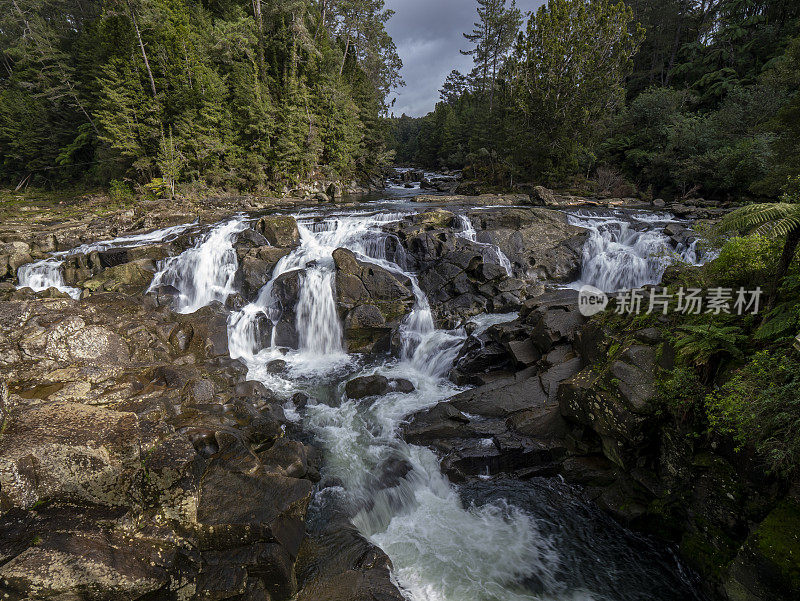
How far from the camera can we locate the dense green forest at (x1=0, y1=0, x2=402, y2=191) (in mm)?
23000

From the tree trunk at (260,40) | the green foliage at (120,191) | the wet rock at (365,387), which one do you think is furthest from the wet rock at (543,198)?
the green foliage at (120,191)

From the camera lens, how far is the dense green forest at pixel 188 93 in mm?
23000

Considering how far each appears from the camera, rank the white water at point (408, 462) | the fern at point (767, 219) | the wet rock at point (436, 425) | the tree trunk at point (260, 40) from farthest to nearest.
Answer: the tree trunk at point (260, 40) → the wet rock at point (436, 425) → the white water at point (408, 462) → the fern at point (767, 219)

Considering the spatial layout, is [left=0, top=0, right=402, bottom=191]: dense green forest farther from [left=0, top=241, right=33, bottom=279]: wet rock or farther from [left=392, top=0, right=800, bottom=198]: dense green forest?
[left=392, top=0, right=800, bottom=198]: dense green forest

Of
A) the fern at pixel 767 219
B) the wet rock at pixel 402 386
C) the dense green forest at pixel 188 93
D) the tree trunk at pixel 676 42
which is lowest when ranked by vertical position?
the wet rock at pixel 402 386

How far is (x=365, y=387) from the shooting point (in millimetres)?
8984

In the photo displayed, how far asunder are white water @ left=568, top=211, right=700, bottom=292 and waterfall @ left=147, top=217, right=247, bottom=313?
46.4 feet

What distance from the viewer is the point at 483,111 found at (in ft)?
125

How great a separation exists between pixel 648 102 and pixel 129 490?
36.3 metres

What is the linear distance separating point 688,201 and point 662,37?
89.2ft

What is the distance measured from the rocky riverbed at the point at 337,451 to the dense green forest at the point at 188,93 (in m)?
16.3

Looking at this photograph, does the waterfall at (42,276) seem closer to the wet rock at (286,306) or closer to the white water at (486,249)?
the wet rock at (286,306)

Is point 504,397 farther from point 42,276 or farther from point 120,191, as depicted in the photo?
point 120,191

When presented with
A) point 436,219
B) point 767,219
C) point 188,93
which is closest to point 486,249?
point 436,219
